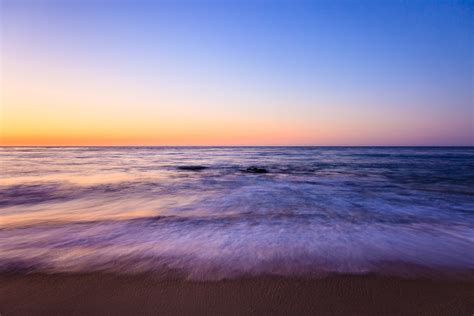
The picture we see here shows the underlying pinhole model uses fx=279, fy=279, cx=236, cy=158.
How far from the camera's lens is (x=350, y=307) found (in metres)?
2.94

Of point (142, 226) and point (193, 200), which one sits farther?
point (193, 200)

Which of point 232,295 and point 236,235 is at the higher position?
point 232,295

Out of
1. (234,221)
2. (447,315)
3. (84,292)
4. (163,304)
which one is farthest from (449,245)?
(84,292)

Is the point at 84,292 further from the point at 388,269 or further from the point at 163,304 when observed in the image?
the point at 388,269

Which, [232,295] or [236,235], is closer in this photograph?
[232,295]

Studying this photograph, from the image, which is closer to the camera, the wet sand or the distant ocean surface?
the wet sand

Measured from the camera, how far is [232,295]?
3.19 meters

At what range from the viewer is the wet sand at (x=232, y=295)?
2.90 metres

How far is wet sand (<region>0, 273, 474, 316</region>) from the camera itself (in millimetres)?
2900

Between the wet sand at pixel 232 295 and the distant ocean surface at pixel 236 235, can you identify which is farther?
the distant ocean surface at pixel 236 235

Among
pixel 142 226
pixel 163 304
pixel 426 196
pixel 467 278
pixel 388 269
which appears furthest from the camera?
pixel 426 196

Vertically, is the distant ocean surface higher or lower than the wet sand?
lower

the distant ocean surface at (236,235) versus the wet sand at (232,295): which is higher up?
the wet sand at (232,295)

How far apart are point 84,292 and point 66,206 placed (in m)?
6.52
